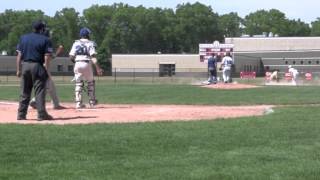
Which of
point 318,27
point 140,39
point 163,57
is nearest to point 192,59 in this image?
point 163,57

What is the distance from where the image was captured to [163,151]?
8203mm

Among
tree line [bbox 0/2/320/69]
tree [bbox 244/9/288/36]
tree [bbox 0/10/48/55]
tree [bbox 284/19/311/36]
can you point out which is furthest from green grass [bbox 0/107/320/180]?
tree [bbox 284/19/311/36]

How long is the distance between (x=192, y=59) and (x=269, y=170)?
3682 inches

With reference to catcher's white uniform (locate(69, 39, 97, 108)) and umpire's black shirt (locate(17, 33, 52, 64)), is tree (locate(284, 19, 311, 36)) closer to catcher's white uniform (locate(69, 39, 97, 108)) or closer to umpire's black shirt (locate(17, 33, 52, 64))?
catcher's white uniform (locate(69, 39, 97, 108))

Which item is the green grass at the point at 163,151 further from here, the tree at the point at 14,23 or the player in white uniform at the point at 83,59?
the tree at the point at 14,23

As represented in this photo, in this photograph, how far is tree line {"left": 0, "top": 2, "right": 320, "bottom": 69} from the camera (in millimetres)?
149500

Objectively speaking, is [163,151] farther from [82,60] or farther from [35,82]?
[82,60]

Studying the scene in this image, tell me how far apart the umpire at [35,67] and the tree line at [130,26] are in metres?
132

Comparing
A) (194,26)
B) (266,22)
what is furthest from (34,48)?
(266,22)

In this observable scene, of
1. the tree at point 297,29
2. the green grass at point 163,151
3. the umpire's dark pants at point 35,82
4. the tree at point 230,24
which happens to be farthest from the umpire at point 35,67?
the tree at point 297,29

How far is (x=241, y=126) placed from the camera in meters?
10.8

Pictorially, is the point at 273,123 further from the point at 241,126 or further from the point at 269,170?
the point at 269,170

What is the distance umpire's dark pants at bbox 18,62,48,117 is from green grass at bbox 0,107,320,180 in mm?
1251

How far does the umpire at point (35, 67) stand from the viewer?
466 inches
